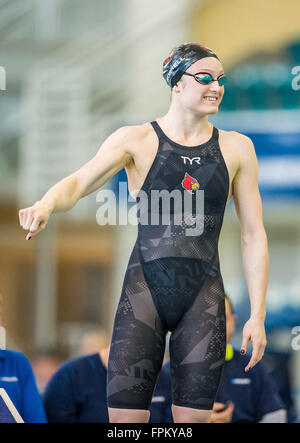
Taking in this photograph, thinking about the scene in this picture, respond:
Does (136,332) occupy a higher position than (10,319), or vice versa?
(136,332)

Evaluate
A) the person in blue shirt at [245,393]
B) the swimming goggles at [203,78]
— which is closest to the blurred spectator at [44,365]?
the person in blue shirt at [245,393]

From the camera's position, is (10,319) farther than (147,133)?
Yes

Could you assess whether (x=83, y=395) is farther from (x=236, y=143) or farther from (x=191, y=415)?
(x=236, y=143)

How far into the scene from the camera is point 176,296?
109 inches

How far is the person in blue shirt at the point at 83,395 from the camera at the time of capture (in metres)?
4.53

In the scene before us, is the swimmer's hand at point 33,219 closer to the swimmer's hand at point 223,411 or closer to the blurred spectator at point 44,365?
the swimmer's hand at point 223,411

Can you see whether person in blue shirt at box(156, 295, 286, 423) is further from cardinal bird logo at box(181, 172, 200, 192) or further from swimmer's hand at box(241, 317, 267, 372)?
cardinal bird logo at box(181, 172, 200, 192)

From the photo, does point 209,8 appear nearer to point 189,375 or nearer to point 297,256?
point 297,256

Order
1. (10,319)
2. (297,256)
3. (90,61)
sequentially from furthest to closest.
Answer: (10,319)
(297,256)
(90,61)

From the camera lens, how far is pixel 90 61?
11570 mm

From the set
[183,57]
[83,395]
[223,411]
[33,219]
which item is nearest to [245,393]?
[223,411]

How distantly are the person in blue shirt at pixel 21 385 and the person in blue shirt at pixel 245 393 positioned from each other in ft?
2.99

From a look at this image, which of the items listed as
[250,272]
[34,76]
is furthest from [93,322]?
[250,272]
